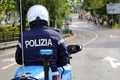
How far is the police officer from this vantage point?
459cm

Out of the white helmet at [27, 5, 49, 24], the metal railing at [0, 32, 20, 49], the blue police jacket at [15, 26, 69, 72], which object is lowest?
the metal railing at [0, 32, 20, 49]

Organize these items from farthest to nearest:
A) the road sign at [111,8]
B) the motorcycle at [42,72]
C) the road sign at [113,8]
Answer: the road sign at [113,8]
the road sign at [111,8]
the motorcycle at [42,72]

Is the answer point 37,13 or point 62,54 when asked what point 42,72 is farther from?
point 37,13

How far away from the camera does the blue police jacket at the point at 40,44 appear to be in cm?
459

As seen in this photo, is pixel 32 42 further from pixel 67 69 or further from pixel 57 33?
pixel 67 69

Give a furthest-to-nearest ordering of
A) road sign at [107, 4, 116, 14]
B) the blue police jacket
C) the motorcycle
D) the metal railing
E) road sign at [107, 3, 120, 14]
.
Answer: road sign at [107, 3, 120, 14], road sign at [107, 4, 116, 14], the metal railing, the blue police jacket, the motorcycle

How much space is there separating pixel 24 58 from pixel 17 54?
0.22 meters

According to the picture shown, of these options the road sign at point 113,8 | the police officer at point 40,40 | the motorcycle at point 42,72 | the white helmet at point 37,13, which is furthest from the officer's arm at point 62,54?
the road sign at point 113,8

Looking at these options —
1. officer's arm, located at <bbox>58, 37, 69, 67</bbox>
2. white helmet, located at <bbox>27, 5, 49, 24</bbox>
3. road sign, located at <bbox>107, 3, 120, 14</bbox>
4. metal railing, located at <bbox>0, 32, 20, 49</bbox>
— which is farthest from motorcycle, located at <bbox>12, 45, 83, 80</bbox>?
road sign, located at <bbox>107, 3, 120, 14</bbox>

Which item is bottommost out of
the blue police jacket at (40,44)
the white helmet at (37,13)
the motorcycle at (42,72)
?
the motorcycle at (42,72)

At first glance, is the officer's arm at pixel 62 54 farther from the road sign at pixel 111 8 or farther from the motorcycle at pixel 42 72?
the road sign at pixel 111 8

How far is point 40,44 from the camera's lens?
459 cm

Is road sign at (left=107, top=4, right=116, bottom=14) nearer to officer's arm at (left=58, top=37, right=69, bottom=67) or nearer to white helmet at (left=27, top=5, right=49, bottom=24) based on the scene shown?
officer's arm at (left=58, top=37, right=69, bottom=67)

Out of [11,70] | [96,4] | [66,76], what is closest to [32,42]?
[66,76]
